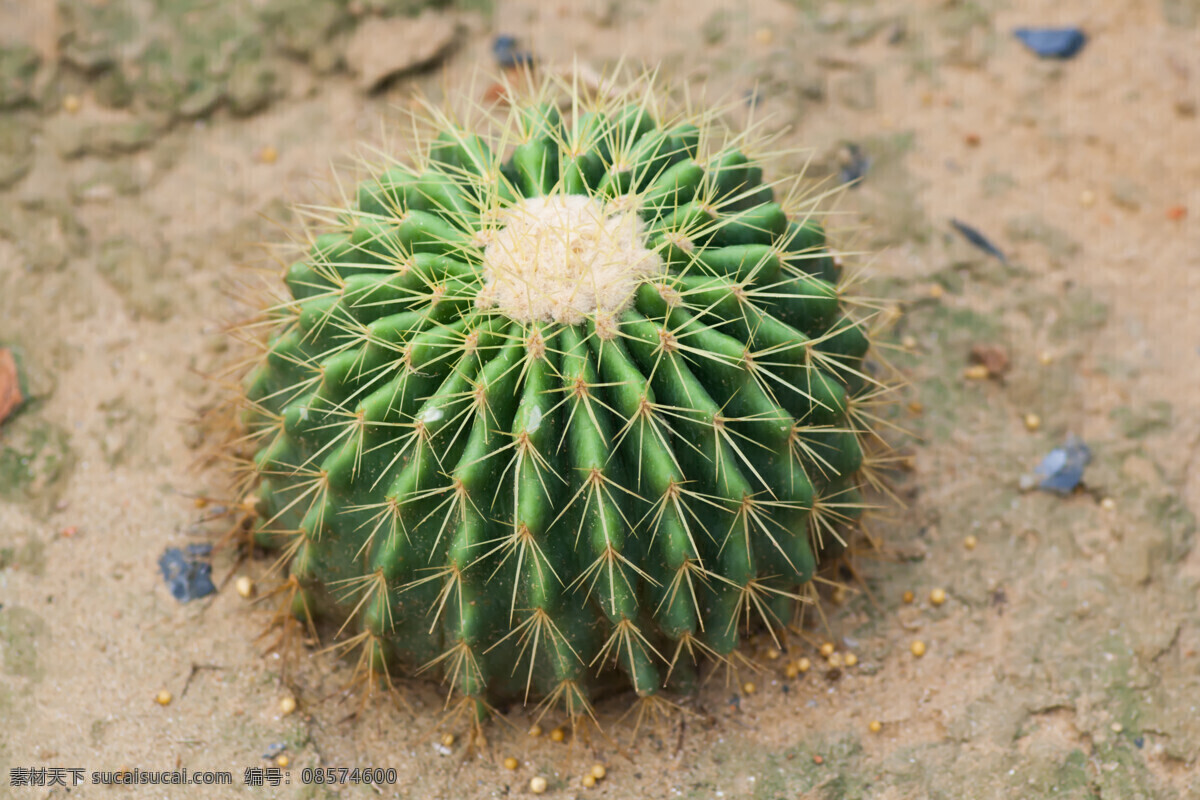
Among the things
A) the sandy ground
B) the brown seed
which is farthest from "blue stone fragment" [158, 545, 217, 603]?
the brown seed

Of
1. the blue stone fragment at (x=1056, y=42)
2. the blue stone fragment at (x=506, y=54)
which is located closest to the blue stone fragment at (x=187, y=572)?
the blue stone fragment at (x=506, y=54)

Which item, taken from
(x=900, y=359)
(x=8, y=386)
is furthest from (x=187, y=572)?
(x=900, y=359)

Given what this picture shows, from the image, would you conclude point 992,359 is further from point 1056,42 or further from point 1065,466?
point 1056,42

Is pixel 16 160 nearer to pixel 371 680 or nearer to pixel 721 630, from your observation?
pixel 371 680

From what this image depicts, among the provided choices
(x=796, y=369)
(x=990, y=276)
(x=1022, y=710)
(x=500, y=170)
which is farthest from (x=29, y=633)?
(x=990, y=276)

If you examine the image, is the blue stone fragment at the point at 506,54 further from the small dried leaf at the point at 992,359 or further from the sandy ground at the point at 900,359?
the small dried leaf at the point at 992,359

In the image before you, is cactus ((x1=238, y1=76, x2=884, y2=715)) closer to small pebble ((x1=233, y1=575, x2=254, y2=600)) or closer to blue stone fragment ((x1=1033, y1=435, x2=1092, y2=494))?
small pebble ((x1=233, y1=575, x2=254, y2=600))

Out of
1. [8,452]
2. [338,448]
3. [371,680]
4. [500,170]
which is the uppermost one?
[500,170]
